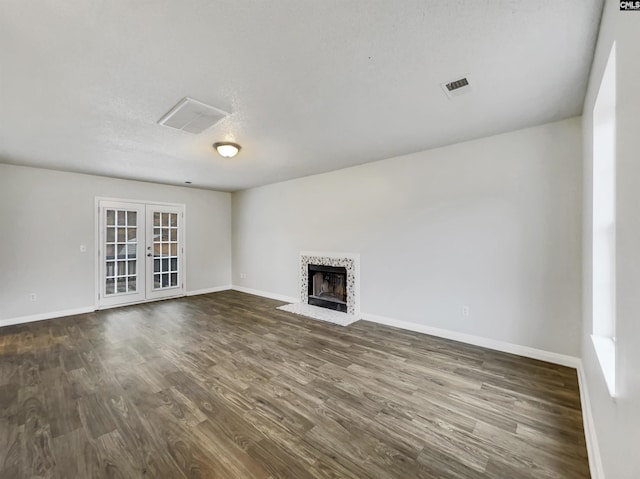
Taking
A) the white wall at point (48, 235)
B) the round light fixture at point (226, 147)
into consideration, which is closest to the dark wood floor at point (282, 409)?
the white wall at point (48, 235)

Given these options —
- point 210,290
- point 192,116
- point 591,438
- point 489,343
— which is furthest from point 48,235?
point 591,438

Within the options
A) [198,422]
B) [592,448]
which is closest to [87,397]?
[198,422]

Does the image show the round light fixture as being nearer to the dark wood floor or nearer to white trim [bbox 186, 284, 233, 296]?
the dark wood floor

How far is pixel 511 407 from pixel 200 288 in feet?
20.4

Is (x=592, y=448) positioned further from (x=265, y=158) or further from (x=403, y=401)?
(x=265, y=158)

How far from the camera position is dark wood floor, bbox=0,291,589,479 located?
1.64 m

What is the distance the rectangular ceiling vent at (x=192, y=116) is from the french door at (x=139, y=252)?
358 cm

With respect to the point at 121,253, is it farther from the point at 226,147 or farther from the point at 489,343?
Answer: the point at 489,343

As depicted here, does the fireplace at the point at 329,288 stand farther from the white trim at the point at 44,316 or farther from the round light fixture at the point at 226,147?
the white trim at the point at 44,316

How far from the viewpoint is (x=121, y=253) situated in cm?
543

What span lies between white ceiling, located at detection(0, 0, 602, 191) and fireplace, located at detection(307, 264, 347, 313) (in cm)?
243

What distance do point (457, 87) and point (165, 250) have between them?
241 inches

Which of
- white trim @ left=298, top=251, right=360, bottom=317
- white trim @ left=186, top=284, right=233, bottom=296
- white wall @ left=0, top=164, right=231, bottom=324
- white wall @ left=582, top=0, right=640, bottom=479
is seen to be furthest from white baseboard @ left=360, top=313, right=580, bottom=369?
white wall @ left=0, top=164, right=231, bottom=324

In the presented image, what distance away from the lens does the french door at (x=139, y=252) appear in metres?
5.24
